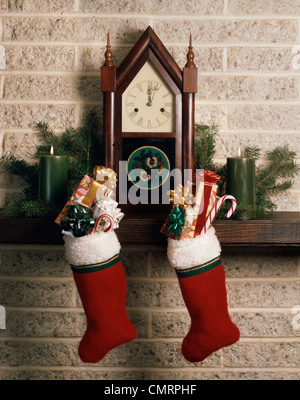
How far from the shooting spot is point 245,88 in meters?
1.33

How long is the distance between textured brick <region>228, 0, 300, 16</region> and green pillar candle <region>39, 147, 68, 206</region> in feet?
2.24

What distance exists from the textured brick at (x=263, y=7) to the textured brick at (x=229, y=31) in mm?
27

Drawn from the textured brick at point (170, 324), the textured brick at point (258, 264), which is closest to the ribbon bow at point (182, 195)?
the textured brick at point (258, 264)

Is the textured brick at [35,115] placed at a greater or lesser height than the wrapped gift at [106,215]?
greater

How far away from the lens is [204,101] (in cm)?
133

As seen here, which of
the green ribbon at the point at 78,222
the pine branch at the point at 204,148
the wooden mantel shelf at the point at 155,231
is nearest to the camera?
the green ribbon at the point at 78,222

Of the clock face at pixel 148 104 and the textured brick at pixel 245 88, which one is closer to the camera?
the clock face at pixel 148 104

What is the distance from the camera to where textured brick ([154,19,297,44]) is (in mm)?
1312

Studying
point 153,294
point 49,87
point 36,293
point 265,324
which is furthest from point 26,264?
point 265,324

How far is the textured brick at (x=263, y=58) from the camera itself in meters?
1.32

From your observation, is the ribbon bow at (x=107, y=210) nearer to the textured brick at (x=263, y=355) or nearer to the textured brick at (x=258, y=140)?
the textured brick at (x=258, y=140)

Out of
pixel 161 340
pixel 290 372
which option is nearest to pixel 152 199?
pixel 161 340

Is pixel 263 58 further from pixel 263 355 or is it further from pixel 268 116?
pixel 263 355

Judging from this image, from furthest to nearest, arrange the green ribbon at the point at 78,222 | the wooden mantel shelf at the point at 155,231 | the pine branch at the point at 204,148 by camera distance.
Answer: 1. the pine branch at the point at 204,148
2. the wooden mantel shelf at the point at 155,231
3. the green ribbon at the point at 78,222
